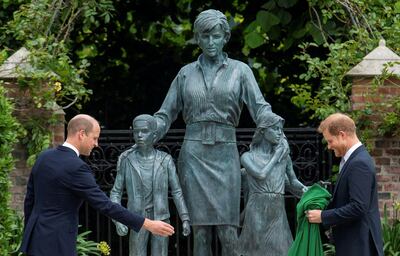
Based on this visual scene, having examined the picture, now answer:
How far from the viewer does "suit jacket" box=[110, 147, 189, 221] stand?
342 inches

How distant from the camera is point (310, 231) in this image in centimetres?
738

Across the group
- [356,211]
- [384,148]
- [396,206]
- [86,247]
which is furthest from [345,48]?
[356,211]

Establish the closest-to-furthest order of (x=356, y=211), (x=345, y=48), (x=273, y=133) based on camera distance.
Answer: (x=356, y=211) < (x=273, y=133) < (x=345, y=48)

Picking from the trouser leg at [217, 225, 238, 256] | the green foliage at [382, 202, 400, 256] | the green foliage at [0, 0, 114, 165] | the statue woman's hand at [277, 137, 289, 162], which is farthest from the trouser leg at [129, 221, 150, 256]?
the green foliage at [382, 202, 400, 256]

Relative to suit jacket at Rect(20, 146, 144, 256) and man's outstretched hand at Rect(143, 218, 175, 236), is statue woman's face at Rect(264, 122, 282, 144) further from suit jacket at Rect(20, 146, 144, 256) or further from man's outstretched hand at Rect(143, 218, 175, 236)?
suit jacket at Rect(20, 146, 144, 256)

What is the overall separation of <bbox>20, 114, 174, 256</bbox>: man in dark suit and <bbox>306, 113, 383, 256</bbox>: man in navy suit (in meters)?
1.39

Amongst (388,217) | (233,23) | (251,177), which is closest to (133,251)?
(251,177)

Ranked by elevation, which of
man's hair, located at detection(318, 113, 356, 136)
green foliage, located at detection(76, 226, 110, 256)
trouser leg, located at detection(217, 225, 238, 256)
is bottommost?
green foliage, located at detection(76, 226, 110, 256)

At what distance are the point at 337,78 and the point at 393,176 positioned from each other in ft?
3.29

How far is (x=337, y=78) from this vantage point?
35.2 feet

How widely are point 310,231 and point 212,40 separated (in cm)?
184

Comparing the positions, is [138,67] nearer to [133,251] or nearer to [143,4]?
[143,4]

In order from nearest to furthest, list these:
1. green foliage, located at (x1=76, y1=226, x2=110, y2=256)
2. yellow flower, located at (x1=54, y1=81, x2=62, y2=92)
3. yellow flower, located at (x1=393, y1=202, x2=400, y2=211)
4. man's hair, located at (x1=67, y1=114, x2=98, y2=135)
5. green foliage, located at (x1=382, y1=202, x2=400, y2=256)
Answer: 1. man's hair, located at (x1=67, y1=114, x2=98, y2=135)
2. green foliage, located at (x1=382, y1=202, x2=400, y2=256)
3. green foliage, located at (x1=76, y1=226, x2=110, y2=256)
4. yellow flower, located at (x1=393, y1=202, x2=400, y2=211)
5. yellow flower, located at (x1=54, y1=81, x2=62, y2=92)

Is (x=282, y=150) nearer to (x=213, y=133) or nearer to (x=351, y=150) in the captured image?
(x=213, y=133)
